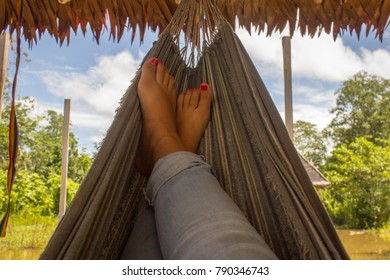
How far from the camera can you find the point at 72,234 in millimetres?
532

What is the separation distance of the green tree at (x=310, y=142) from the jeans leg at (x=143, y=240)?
25.0 ft

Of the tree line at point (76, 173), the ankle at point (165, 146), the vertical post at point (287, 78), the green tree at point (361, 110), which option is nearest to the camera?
the ankle at point (165, 146)

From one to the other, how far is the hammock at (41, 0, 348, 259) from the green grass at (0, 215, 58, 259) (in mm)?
3940

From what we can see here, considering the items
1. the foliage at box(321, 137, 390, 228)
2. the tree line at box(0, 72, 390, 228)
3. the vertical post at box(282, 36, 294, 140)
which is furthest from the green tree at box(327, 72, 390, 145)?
the vertical post at box(282, 36, 294, 140)

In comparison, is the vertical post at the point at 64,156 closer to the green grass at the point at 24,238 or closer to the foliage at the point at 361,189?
the green grass at the point at 24,238

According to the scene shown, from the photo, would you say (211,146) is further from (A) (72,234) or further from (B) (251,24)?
(B) (251,24)

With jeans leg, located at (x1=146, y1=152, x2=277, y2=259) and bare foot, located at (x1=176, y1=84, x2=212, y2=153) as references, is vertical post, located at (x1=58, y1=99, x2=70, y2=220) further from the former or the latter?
jeans leg, located at (x1=146, y1=152, x2=277, y2=259)

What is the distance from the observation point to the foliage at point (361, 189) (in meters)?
5.04

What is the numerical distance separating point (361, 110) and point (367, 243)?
11.6ft

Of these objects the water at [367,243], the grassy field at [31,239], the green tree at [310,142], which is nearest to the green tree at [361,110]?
the green tree at [310,142]

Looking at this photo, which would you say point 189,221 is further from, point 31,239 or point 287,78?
point 31,239

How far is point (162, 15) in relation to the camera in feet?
4.65

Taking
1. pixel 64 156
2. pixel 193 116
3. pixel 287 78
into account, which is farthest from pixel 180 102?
pixel 64 156
